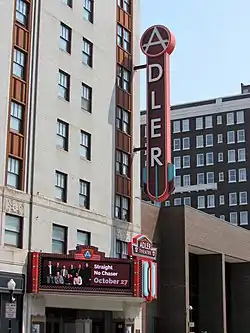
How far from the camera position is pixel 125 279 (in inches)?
1585

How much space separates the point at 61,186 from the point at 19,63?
761cm

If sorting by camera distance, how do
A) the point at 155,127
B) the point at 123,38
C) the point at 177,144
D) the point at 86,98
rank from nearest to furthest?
1. the point at 86,98
2. the point at 155,127
3. the point at 123,38
4. the point at 177,144

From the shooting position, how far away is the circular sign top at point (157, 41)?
47375 millimetres

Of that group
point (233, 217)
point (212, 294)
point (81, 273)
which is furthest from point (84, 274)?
point (233, 217)

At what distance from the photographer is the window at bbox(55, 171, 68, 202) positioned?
132ft

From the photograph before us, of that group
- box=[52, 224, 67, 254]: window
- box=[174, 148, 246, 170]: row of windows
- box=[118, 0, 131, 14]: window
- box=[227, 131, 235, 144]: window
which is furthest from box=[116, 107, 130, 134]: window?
box=[227, 131, 235, 144]: window

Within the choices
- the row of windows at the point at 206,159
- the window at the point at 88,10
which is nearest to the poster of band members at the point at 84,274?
the window at the point at 88,10

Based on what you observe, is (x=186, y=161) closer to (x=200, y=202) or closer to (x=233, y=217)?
(x=200, y=202)

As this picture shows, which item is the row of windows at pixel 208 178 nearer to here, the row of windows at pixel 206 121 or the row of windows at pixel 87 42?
the row of windows at pixel 206 121

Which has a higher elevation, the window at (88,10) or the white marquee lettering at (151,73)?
the window at (88,10)

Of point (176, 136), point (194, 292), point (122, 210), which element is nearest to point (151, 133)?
point (122, 210)

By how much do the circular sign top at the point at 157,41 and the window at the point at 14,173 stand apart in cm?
1493

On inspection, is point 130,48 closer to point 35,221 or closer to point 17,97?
point 17,97

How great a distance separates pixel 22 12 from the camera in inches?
1542
